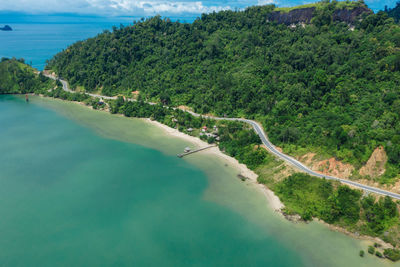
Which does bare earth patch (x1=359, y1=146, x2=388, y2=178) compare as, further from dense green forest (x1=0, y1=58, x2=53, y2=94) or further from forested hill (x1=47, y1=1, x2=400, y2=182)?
dense green forest (x1=0, y1=58, x2=53, y2=94)

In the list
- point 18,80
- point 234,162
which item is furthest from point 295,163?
point 18,80

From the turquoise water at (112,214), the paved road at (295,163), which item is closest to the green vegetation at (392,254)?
the paved road at (295,163)

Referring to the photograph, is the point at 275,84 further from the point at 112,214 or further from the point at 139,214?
the point at 112,214

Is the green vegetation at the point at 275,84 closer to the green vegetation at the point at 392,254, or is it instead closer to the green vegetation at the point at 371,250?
the green vegetation at the point at 371,250

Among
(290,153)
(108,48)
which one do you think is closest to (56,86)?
(108,48)

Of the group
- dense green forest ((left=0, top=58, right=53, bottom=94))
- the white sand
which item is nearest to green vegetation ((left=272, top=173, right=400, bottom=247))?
the white sand

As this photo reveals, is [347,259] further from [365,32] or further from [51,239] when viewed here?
[365,32]
